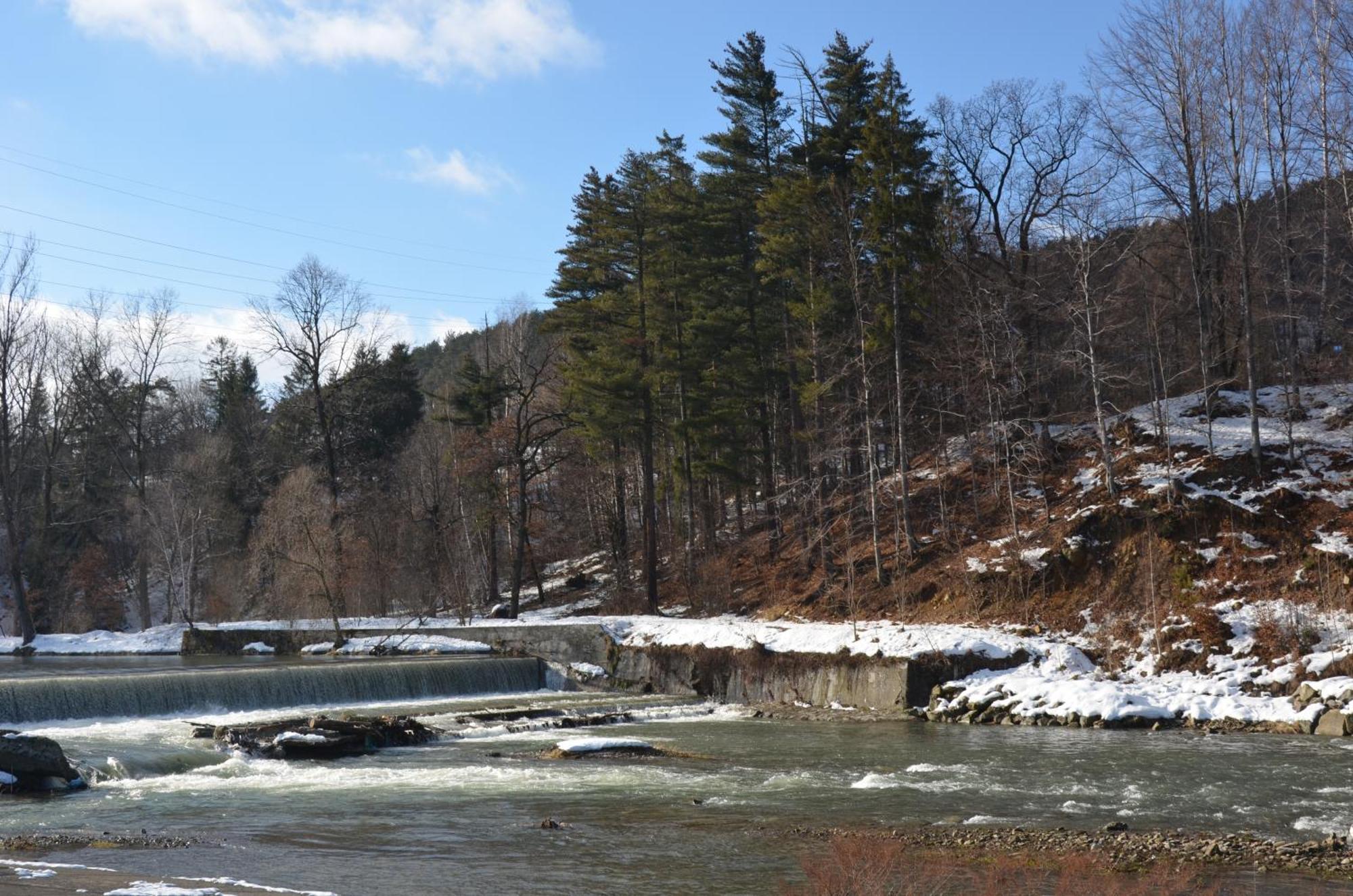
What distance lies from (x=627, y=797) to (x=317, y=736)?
A: 682 centimetres

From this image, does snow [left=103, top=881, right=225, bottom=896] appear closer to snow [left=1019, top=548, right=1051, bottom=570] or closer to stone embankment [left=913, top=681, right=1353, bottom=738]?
stone embankment [left=913, top=681, right=1353, bottom=738]

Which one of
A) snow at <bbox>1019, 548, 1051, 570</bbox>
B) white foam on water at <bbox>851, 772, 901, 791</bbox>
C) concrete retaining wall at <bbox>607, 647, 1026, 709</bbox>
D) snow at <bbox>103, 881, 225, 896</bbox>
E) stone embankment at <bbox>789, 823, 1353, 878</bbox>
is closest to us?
snow at <bbox>103, 881, 225, 896</bbox>

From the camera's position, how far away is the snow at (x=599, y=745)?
18688 mm

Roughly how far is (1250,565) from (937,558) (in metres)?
7.84

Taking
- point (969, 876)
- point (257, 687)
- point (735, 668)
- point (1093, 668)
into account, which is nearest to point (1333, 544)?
point (1093, 668)

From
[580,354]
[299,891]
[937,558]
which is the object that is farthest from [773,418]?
[299,891]

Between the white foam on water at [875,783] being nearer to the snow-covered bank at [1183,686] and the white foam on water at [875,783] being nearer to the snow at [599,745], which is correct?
the snow at [599,745]

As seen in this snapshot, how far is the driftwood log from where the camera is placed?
61.8 ft

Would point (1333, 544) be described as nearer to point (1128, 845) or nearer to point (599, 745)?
point (1128, 845)

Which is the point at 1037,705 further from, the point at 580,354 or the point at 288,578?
the point at 288,578

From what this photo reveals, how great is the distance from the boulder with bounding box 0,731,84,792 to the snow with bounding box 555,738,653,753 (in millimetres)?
7306

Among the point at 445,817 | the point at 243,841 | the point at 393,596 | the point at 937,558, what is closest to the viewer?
the point at 243,841

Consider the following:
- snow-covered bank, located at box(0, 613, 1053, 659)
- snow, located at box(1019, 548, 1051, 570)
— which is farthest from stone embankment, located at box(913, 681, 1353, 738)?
snow, located at box(1019, 548, 1051, 570)

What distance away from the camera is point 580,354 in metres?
41.2
